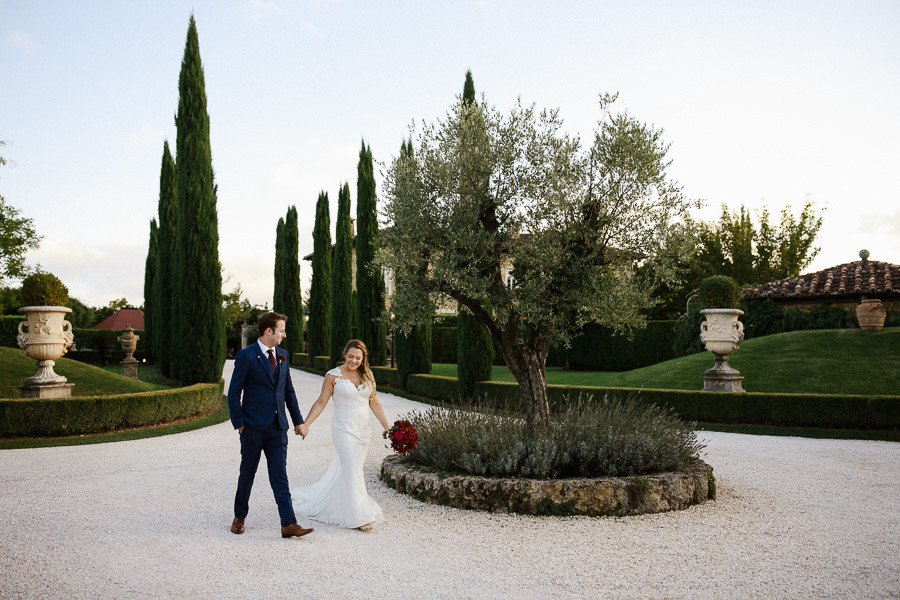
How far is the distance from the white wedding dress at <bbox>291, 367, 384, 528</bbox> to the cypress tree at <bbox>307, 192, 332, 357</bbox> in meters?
26.0

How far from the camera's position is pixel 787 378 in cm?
1436

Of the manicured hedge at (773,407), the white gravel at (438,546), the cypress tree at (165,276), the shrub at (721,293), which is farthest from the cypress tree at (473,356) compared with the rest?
the cypress tree at (165,276)

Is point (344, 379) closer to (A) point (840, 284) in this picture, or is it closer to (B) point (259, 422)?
(B) point (259, 422)

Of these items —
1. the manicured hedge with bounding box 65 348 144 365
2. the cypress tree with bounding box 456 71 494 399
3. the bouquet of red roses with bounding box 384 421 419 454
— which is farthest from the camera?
the manicured hedge with bounding box 65 348 144 365

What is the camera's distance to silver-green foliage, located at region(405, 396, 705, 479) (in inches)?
248

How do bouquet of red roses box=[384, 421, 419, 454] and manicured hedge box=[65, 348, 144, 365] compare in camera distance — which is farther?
manicured hedge box=[65, 348, 144, 365]

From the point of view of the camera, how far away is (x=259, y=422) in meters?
5.02

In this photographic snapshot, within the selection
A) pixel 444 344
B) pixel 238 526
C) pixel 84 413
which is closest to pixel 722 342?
pixel 238 526

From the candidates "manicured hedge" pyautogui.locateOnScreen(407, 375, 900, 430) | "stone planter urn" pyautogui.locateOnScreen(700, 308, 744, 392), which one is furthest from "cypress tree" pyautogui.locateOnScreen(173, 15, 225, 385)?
"stone planter urn" pyautogui.locateOnScreen(700, 308, 744, 392)

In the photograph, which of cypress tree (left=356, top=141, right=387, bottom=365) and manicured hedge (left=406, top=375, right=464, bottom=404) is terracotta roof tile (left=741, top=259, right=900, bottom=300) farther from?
cypress tree (left=356, top=141, right=387, bottom=365)

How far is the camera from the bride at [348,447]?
5.37 m

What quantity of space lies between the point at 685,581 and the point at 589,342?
2155cm

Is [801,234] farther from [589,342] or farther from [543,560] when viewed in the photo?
[543,560]

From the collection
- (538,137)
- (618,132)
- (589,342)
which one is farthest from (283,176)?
(589,342)
